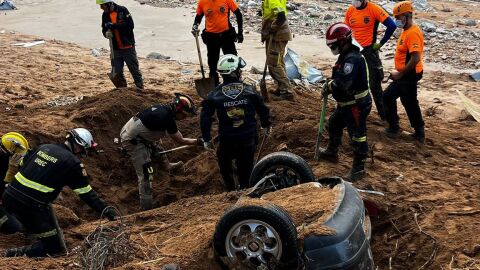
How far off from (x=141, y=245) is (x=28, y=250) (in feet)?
5.02

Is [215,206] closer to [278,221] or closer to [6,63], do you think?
[278,221]

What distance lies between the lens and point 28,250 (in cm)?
555

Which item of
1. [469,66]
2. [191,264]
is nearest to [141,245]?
[191,264]

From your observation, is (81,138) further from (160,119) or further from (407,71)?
(407,71)

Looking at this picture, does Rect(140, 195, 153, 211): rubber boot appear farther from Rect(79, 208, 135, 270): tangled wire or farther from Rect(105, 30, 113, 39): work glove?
Rect(105, 30, 113, 39): work glove

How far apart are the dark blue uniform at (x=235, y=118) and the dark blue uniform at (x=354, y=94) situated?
100 cm

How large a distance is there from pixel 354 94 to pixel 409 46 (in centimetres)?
187

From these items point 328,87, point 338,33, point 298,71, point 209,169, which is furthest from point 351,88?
point 298,71

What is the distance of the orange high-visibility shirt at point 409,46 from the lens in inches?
314

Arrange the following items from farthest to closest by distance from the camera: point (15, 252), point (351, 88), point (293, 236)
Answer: point (351, 88)
point (15, 252)
point (293, 236)

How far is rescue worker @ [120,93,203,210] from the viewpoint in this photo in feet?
23.0

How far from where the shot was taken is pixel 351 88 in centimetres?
675

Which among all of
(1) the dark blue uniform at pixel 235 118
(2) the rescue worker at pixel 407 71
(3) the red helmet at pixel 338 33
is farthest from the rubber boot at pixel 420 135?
(1) the dark blue uniform at pixel 235 118

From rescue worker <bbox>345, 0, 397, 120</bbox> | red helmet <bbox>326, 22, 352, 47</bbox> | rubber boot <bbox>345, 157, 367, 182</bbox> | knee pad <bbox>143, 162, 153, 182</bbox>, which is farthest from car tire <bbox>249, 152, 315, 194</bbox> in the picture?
rescue worker <bbox>345, 0, 397, 120</bbox>
